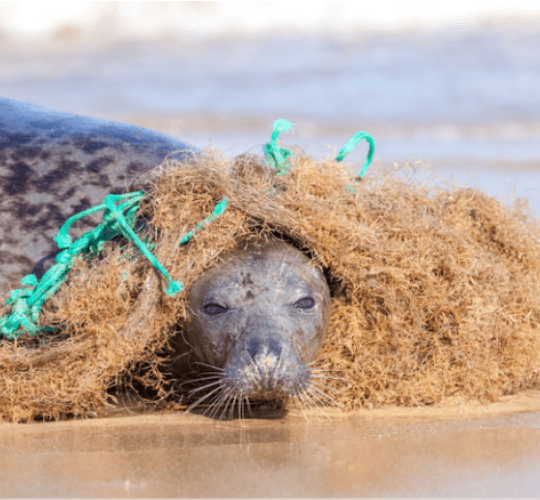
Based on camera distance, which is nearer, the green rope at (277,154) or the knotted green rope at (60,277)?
the knotted green rope at (60,277)

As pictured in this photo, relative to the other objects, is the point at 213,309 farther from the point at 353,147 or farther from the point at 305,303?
the point at 353,147

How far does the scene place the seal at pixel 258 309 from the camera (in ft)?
8.68

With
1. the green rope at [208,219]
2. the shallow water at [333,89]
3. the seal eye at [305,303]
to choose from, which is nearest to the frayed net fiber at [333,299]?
the green rope at [208,219]

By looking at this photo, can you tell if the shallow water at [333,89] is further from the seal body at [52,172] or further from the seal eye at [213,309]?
the seal eye at [213,309]

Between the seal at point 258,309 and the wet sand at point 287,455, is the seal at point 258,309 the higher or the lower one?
the higher one

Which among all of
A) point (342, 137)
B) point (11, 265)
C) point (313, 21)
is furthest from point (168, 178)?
point (313, 21)

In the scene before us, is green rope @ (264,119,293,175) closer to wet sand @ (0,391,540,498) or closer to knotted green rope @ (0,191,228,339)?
knotted green rope @ (0,191,228,339)

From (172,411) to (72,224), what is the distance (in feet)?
2.80

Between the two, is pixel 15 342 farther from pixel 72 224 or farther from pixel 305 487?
pixel 305 487

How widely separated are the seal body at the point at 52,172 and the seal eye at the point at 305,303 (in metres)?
0.82

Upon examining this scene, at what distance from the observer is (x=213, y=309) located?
279cm

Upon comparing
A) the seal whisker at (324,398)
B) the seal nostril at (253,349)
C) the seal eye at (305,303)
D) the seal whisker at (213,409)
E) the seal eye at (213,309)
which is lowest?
the seal whisker at (213,409)

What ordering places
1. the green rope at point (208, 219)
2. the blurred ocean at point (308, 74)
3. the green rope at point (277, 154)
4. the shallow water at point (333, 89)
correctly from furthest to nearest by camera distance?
the blurred ocean at point (308, 74)
the shallow water at point (333, 89)
the green rope at point (277, 154)
the green rope at point (208, 219)

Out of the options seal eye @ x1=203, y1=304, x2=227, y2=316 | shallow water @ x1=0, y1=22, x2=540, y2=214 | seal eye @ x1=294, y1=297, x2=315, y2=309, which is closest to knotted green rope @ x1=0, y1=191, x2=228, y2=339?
seal eye @ x1=203, y1=304, x2=227, y2=316
